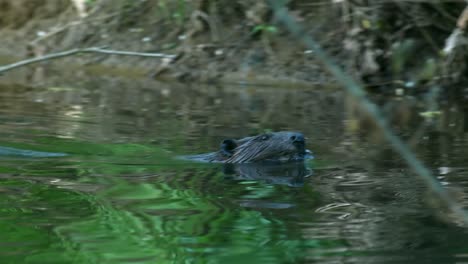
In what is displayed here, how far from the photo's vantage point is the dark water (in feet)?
13.2

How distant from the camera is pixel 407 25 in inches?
516

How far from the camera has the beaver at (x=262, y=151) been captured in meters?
6.94

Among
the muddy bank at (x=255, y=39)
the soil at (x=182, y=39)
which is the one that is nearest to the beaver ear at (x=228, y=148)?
the muddy bank at (x=255, y=39)

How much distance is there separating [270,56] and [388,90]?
76.7 inches

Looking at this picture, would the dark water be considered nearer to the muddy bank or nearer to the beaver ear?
the beaver ear

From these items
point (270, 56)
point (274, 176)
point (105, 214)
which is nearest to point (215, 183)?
point (274, 176)

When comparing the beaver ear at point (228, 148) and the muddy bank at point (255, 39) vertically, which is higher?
the muddy bank at point (255, 39)

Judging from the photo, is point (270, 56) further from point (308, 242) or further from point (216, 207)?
point (308, 242)

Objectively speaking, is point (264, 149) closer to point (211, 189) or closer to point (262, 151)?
point (262, 151)

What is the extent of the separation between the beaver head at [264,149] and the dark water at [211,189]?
174 mm

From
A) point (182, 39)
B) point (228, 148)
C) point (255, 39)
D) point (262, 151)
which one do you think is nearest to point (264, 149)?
point (262, 151)

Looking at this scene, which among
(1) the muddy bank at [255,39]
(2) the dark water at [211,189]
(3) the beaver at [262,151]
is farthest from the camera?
(1) the muddy bank at [255,39]

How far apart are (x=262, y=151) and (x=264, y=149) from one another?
0.07ft

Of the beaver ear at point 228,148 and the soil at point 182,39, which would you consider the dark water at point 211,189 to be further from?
the soil at point 182,39
